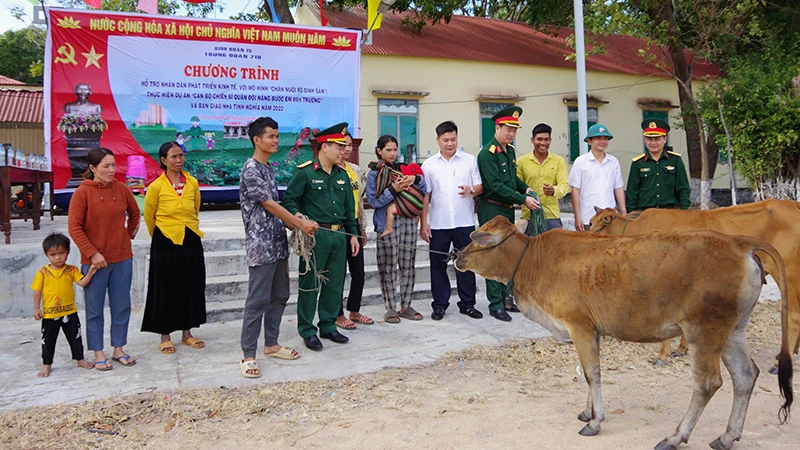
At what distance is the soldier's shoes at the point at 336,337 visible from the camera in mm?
5809

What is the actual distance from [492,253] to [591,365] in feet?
3.31

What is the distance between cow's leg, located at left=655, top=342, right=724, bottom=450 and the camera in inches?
140

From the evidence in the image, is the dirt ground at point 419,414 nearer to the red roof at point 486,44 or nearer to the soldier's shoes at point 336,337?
the soldier's shoes at point 336,337

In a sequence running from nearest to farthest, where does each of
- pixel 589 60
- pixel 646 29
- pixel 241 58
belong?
pixel 241 58 < pixel 646 29 < pixel 589 60

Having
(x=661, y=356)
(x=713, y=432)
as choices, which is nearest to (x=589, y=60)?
(x=661, y=356)

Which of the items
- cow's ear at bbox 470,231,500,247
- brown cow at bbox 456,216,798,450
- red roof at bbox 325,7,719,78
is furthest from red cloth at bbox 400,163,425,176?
red roof at bbox 325,7,719,78

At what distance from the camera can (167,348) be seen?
5.61 metres

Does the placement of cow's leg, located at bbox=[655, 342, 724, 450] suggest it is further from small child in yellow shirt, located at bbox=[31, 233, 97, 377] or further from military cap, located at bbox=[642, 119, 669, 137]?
small child in yellow shirt, located at bbox=[31, 233, 97, 377]

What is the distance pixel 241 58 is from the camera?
43.6 feet

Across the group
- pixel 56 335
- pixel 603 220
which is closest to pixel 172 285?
pixel 56 335

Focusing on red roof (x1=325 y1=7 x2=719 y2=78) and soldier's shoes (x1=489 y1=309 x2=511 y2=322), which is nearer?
soldier's shoes (x1=489 y1=309 x2=511 y2=322)

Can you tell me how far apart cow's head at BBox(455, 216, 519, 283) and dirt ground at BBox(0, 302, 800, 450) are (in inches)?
37.0

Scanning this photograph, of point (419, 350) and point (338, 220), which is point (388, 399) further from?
point (338, 220)

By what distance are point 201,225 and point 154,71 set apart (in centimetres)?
427
